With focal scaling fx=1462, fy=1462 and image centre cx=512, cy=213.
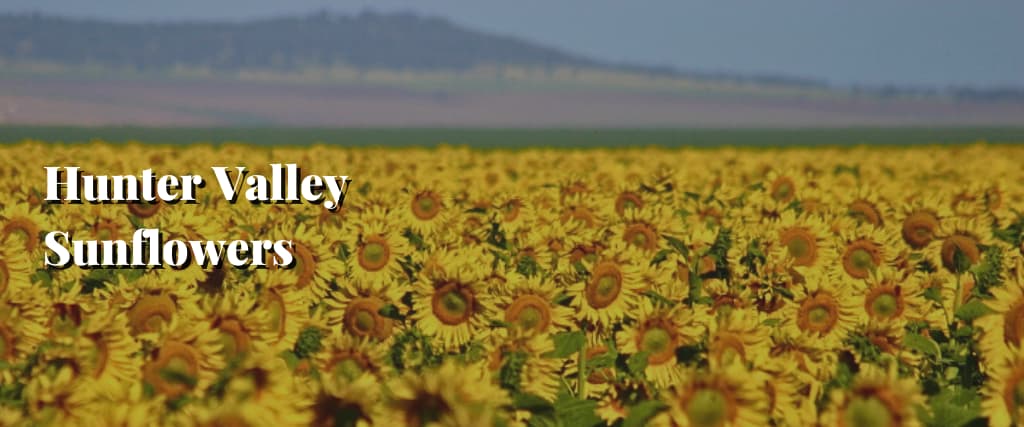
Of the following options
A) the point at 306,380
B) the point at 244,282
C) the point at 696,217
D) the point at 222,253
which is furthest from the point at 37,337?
the point at 696,217

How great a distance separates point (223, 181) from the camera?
1065 centimetres

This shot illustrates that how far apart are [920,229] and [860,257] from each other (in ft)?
6.38

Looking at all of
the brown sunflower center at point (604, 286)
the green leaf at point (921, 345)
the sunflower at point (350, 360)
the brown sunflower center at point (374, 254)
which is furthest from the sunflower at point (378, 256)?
the sunflower at point (350, 360)

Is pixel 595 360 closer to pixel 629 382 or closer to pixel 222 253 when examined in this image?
pixel 629 382

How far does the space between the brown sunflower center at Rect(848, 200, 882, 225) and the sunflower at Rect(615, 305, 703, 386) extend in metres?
7.24

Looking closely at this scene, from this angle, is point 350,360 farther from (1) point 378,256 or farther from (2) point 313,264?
(1) point 378,256

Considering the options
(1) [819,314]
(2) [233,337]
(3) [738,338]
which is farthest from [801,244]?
(2) [233,337]

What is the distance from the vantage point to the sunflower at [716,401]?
4.54 m

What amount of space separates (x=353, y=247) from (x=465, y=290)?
299cm

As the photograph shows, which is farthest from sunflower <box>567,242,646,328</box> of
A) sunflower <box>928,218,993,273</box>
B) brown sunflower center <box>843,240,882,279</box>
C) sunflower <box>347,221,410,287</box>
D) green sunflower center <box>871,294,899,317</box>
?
sunflower <box>928,218,993,273</box>

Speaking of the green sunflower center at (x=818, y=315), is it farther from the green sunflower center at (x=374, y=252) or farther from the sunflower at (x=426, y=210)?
the sunflower at (x=426, y=210)

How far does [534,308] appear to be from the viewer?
7.32m

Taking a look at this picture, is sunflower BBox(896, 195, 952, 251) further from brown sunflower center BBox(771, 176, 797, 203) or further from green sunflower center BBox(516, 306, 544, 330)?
green sunflower center BBox(516, 306, 544, 330)

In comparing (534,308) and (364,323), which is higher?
(534,308)
